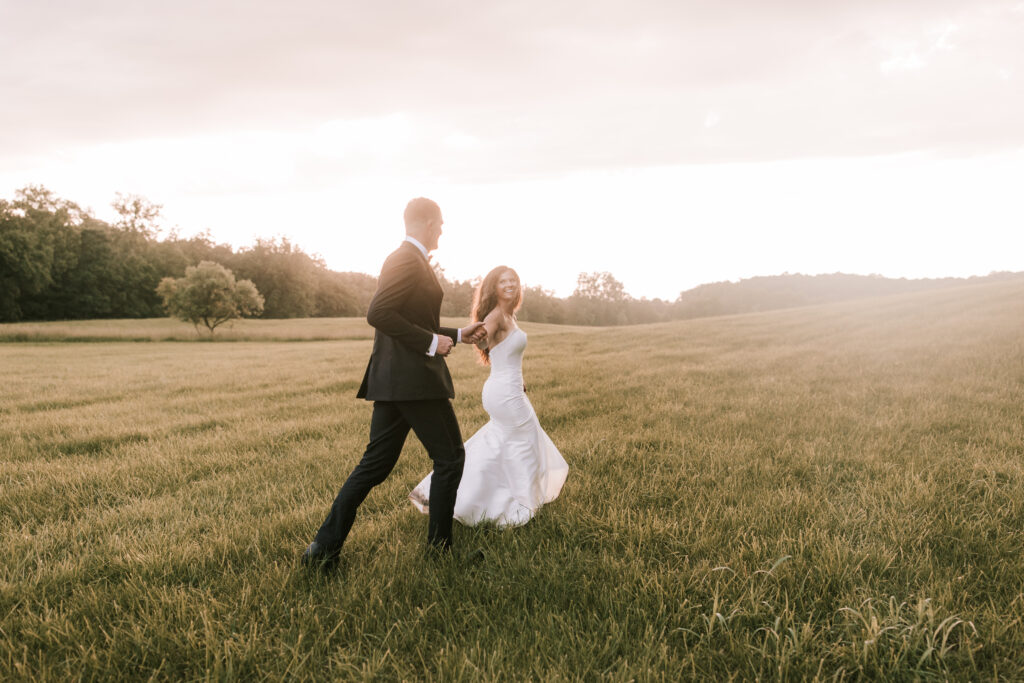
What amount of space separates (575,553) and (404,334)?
2.05 metres

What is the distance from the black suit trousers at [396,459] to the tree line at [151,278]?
34.7 metres

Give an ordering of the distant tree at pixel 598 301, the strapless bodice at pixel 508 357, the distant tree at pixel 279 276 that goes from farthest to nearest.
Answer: the distant tree at pixel 598 301 < the distant tree at pixel 279 276 < the strapless bodice at pixel 508 357

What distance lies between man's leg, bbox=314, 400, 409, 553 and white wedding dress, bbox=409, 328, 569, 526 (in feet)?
2.34

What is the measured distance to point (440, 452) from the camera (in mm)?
3586

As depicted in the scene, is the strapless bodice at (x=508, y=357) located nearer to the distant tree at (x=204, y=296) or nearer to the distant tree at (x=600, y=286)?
the distant tree at (x=204, y=296)

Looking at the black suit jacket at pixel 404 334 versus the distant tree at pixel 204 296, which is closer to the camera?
the black suit jacket at pixel 404 334

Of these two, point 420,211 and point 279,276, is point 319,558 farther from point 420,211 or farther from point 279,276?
point 279,276

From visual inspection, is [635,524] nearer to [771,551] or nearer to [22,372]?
[771,551]

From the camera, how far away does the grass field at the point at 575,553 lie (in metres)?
2.57

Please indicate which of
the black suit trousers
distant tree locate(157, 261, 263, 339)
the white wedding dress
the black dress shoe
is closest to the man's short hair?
the black suit trousers

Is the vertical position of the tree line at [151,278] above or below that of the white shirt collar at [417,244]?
above

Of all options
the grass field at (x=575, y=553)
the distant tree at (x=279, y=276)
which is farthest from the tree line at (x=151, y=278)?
the grass field at (x=575, y=553)

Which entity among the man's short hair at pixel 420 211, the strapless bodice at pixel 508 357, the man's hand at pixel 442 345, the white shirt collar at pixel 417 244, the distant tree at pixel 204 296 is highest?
the distant tree at pixel 204 296

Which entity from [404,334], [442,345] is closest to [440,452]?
[442,345]
